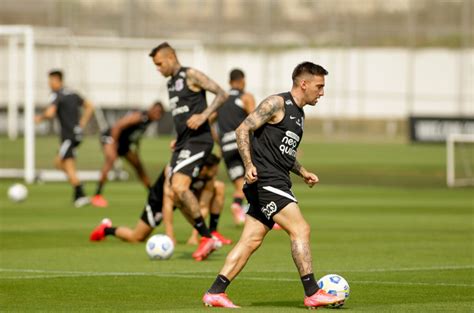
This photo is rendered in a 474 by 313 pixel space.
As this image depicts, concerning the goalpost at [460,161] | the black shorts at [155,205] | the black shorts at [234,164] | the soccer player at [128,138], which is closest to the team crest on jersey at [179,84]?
the black shorts at [155,205]

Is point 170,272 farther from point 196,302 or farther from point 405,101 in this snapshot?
point 405,101

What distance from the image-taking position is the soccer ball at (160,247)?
51.2 ft

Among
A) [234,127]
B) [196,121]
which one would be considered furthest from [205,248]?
[234,127]

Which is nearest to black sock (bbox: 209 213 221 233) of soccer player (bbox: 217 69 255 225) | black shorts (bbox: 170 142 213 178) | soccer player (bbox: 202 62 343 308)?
black shorts (bbox: 170 142 213 178)

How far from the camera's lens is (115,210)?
2409cm

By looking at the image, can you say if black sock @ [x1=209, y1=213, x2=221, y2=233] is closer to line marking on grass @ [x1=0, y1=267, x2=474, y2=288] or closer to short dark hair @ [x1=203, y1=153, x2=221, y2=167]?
short dark hair @ [x1=203, y1=153, x2=221, y2=167]

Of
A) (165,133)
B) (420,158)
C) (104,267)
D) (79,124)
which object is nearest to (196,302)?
(104,267)

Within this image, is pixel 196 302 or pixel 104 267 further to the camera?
pixel 104 267

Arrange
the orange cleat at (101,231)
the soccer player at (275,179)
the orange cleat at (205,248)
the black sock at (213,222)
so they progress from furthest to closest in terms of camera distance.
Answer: the black sock at (213,222)
the orange cleat at (101,231)
the orange cleat at (205,248)
the soccer player at (275,179)

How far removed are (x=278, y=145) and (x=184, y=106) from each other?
197 inches

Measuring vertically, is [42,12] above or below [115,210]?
above

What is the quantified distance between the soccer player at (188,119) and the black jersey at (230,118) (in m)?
4.47

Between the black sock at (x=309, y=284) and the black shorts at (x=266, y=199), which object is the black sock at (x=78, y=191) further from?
the black sock at (x=309, y=284)

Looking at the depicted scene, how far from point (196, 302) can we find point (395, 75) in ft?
178
